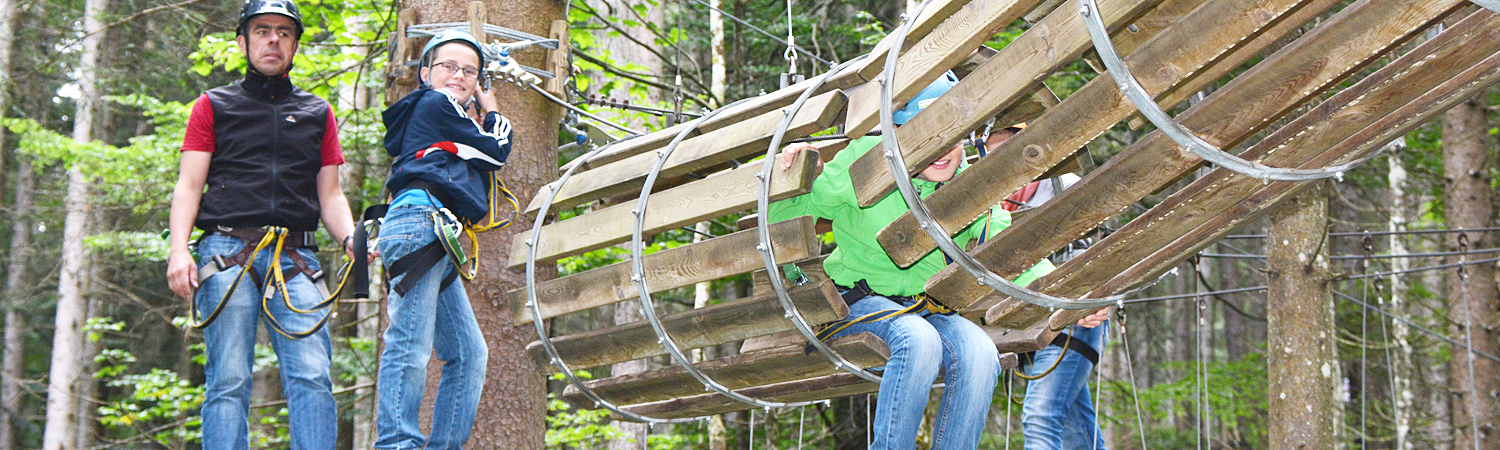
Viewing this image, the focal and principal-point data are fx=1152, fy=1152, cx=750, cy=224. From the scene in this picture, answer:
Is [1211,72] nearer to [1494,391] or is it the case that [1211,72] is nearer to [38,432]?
[1494,391]

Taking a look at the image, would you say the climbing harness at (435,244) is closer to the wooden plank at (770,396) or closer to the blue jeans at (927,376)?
the wooden plank at (770,396)

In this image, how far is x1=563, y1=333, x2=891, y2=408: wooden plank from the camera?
12.4ft

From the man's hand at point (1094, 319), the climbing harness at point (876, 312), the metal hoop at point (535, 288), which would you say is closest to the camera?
the climbing harness at point (876, 312)

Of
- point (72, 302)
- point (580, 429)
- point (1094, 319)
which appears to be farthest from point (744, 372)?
point (72, 302)

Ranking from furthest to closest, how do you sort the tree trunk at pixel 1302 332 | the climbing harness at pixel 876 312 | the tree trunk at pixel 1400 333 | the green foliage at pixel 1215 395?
1. the green foliage at pixel 1215 395
2. the tree trunk at pixel 1400 333
3. the tree trunk at pixel 1302 332
4. the climbing harness at pixel 876 312

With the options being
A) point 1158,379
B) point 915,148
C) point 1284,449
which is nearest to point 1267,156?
point 915,148

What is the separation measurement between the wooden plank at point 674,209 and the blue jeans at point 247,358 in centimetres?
89

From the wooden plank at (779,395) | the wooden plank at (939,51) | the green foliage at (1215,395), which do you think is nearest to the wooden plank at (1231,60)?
the wooden plank at (939,51)

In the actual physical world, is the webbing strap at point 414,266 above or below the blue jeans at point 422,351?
above

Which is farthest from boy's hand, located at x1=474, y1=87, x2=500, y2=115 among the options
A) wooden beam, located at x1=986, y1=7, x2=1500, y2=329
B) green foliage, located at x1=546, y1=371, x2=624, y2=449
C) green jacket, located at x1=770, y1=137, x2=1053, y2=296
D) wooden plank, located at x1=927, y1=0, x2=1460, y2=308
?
green foliage, located at x1=546, y1=371, x2=624, y2=449

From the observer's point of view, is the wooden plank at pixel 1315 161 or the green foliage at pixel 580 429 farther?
the green foliage at pixel 580 429

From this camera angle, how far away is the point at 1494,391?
8953 millimetres

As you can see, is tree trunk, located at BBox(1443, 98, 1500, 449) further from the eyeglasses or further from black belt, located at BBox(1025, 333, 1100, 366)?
the eyeglasses

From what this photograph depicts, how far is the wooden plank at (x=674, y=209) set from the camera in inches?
140
